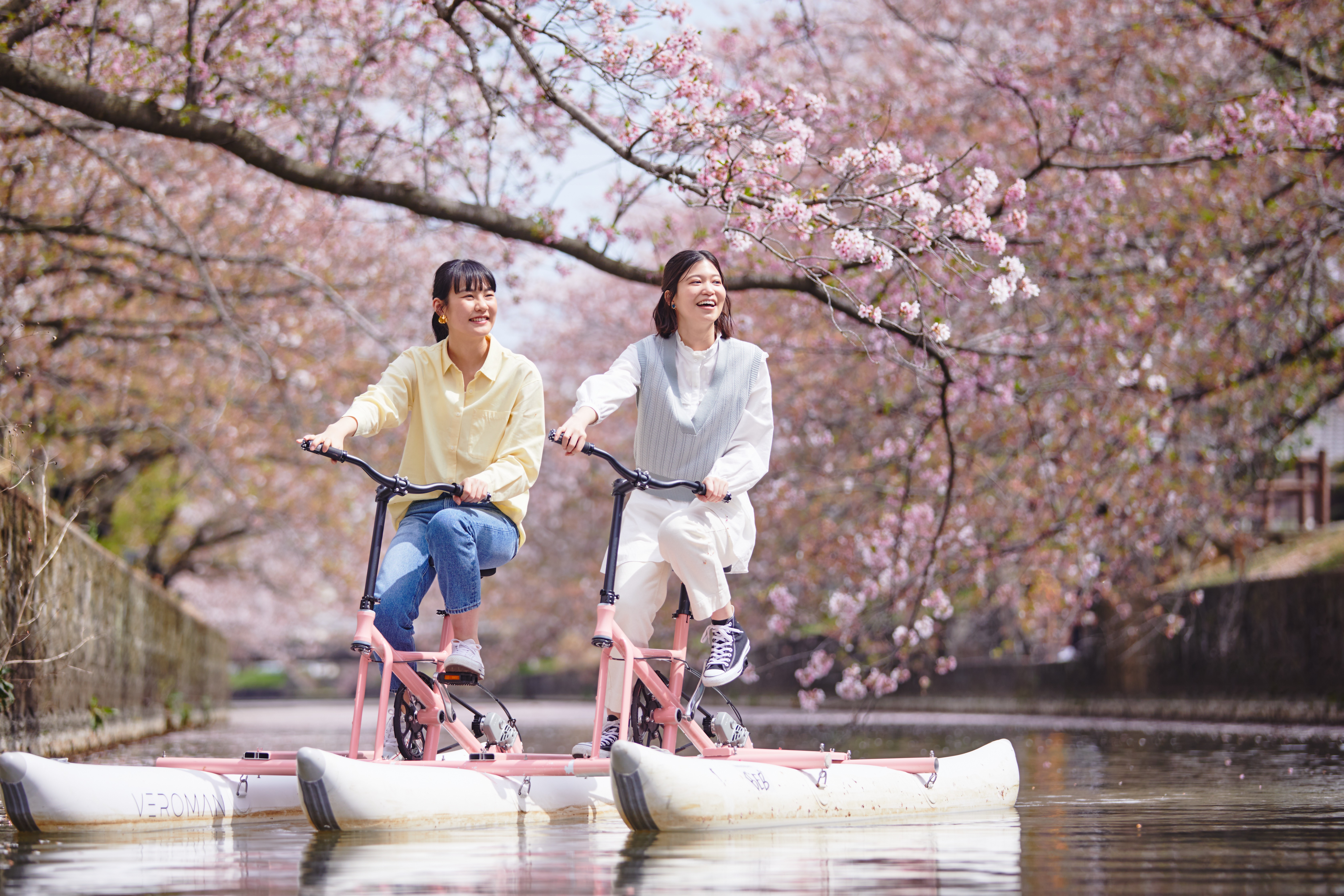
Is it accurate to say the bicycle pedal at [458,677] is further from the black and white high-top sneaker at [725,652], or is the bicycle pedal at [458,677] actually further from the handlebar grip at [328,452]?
the handlebar grip at [328,452]

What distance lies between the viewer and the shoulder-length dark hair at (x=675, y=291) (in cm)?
621

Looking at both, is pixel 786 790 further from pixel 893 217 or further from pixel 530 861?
pixel 893 217

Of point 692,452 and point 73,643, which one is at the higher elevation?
point 692,452

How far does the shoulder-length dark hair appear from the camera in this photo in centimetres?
621

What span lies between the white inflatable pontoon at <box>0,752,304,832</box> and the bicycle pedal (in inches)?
32.3

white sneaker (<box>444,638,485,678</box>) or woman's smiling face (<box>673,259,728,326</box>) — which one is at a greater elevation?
woman's smiling face (<box>673,259,728,326</box>)

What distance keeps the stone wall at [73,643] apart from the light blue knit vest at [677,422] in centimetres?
311

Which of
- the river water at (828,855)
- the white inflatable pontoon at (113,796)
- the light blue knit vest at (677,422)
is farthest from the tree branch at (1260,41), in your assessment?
the white inflatable pontoon at (113,796)

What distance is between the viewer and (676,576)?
5.97 meters

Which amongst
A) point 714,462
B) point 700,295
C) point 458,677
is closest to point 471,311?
point 700,295

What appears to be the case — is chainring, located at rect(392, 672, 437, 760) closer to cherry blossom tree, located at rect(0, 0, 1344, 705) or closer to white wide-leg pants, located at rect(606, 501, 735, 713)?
white wide-leg pants, located at rect(606, 501, 735, 713)

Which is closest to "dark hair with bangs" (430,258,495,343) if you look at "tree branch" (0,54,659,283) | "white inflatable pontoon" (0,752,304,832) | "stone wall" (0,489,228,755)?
"white inflatable pontoon" (0,752,304,832)

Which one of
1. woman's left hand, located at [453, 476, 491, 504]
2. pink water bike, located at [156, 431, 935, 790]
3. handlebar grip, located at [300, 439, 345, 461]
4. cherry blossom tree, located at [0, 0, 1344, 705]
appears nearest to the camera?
handlebar grip, located at [300, 439, 345, 461]

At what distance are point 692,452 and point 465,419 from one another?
89cm
